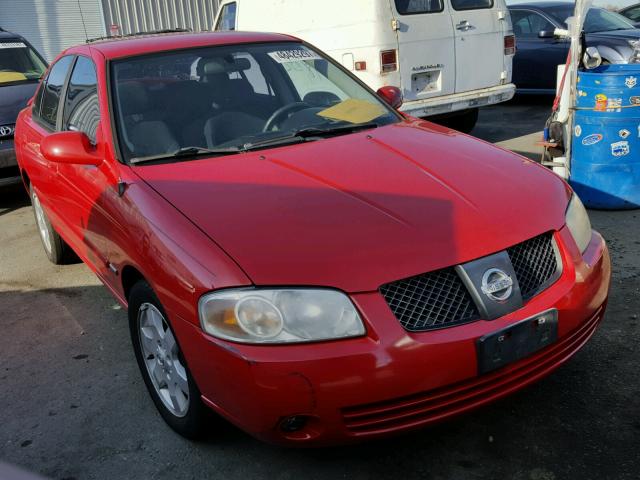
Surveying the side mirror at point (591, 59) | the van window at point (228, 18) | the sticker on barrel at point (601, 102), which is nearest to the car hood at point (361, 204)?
the sticker on barrel at point (601, 102)

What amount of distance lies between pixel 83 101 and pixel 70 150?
0.68 m

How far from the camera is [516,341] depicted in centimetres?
221

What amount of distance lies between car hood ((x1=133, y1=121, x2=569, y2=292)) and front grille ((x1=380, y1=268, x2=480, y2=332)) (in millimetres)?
44

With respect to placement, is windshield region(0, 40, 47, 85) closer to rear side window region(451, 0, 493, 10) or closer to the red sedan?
the red sedan

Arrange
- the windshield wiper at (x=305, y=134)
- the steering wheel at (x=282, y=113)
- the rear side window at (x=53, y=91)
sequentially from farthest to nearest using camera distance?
the rear side window at (x=53, y=91) → the steering wheel at (x=282, y=113) → the windshield wiper at (x=305, y=134)

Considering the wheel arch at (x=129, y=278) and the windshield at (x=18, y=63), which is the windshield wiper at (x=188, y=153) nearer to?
the wheel arch at (x=129, y=278)

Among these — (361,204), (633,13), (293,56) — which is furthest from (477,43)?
(633,13)

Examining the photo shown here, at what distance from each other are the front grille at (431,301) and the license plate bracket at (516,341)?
0.33 feet

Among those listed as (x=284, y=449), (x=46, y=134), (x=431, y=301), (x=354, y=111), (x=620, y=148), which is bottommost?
(x=284, y=449)

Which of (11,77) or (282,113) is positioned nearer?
(282,113)

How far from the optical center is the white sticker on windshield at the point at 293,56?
3.79m

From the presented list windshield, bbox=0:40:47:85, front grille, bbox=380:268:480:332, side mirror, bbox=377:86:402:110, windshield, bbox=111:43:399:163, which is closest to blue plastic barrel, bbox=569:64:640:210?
side mirror, bbox=377:86:402:110

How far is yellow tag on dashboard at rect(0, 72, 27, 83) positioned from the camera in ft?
23.5

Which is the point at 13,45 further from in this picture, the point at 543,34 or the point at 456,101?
the point at 543,34
